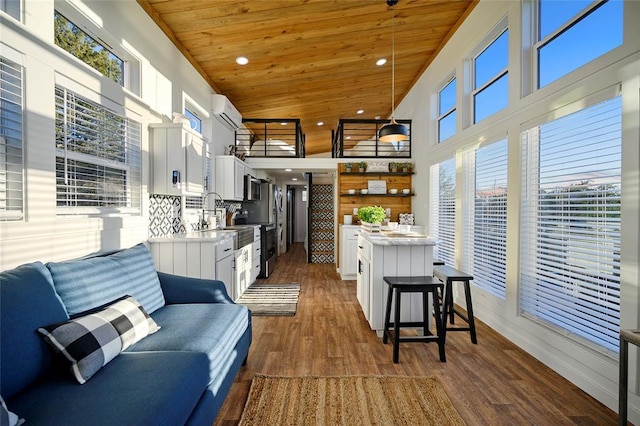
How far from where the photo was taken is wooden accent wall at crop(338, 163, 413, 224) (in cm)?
562

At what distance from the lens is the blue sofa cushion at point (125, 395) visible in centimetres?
100

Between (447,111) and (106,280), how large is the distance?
467cm

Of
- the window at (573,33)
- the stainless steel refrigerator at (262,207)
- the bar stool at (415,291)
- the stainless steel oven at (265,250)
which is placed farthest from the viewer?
the stainless steel refrigerator at (262,207)

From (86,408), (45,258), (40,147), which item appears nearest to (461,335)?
(86,408)

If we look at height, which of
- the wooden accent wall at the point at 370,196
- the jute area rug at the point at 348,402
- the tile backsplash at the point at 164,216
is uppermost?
the wooden accent wall at the point at 370,196

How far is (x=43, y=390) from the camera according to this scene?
1.13 metres

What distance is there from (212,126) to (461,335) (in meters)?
4.33

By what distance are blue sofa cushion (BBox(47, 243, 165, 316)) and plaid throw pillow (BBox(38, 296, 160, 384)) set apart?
3.3 inches

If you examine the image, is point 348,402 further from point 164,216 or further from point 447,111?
point 447,111

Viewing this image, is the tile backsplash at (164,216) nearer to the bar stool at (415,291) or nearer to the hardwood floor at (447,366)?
the hardwood floor at (447,366)

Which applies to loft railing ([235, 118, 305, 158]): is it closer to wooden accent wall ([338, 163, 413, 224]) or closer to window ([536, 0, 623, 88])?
wooden accent wall ([338, 163, 413, 224])

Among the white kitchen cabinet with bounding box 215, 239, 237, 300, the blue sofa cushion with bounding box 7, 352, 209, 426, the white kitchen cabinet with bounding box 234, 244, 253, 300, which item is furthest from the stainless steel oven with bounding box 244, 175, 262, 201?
the blue sofa cushion with bounding box 7, 352, 209, 426

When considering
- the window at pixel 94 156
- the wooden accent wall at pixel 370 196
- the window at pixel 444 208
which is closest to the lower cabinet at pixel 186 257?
the window at pixel 94 156

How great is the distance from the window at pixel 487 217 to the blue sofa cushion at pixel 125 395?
2.95 m
